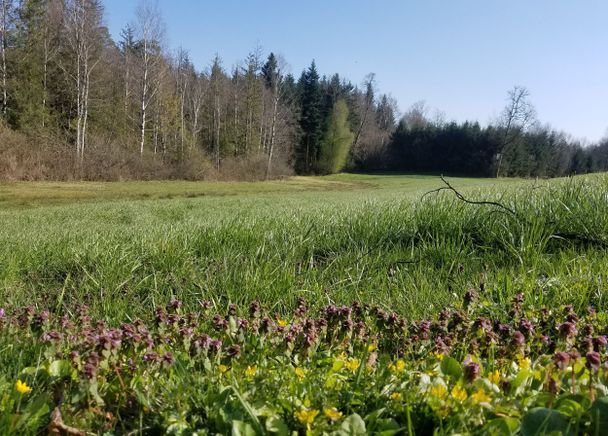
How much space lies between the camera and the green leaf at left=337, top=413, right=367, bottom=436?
1.12 metres

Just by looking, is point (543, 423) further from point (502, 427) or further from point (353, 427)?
point (353, 427)

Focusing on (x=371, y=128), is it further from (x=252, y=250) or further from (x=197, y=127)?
(x=252, y=250)

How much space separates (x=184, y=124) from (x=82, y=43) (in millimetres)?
19023

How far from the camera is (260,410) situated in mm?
1210

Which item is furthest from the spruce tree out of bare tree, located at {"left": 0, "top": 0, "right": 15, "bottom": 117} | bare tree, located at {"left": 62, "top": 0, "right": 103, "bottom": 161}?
bare tree, located at {"left": 0, "top": 0, "right": 15, "bottom": 117}

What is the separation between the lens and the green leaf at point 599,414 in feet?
3.57

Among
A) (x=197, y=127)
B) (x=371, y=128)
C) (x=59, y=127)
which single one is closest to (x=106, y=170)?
(x=59, y=127)

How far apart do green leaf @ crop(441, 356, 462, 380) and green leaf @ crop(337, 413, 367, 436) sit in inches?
15.2

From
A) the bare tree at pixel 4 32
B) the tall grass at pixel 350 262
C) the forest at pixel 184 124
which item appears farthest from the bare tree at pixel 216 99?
the tall grass at pixel 350 262

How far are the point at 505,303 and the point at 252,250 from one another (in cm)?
220

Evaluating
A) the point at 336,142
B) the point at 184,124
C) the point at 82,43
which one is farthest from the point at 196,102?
the point at 336,142

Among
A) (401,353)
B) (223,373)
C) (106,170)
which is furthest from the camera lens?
(106,170)

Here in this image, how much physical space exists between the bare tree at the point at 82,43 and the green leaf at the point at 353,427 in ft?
116

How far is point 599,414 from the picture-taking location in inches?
42.9
